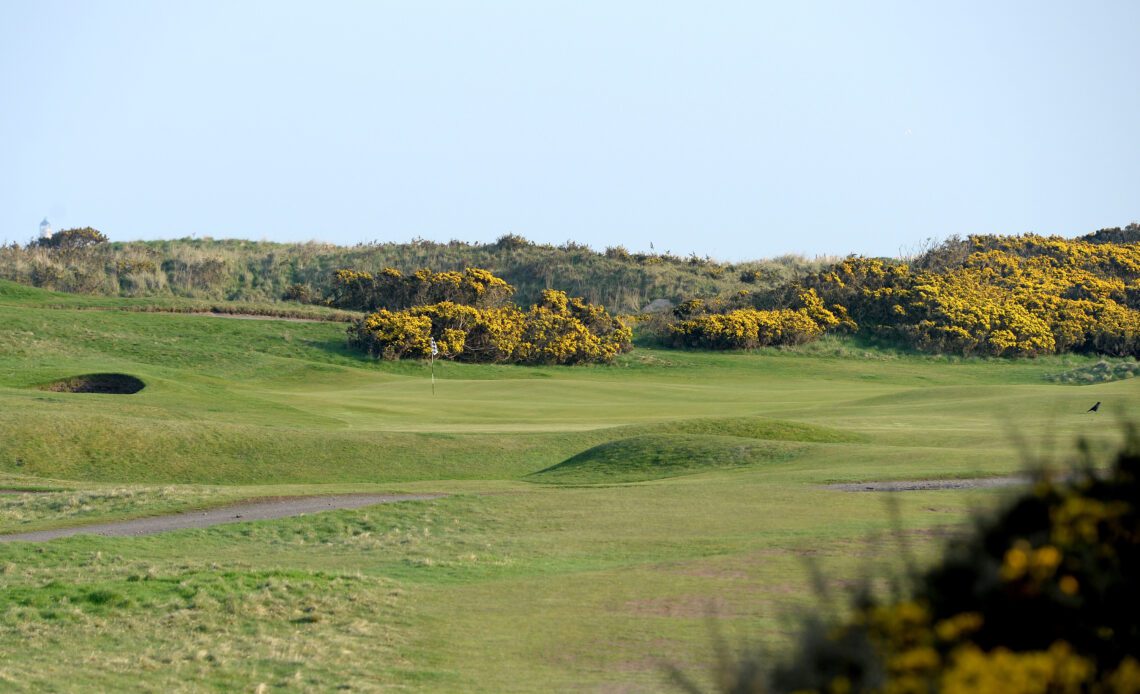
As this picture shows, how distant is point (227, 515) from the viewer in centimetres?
2242

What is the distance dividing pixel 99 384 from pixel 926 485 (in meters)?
29.4

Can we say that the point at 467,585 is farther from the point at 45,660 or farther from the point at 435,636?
the point at 45,660

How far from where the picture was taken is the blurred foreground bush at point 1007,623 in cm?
333

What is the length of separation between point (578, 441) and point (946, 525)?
17839mm

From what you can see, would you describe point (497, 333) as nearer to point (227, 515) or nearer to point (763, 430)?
point (763, 430)

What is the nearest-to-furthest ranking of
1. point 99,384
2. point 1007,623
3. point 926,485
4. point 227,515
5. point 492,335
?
point 1007,623
point 926,485
point 227,515
point 99,384
point 492,335

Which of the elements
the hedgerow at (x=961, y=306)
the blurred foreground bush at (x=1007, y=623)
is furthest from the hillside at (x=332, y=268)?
the blurred foreground bush at (x=1007, y=623)

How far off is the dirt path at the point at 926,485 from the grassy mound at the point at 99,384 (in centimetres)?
2634

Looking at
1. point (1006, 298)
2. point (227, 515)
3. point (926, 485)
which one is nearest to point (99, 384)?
point (227, 515)

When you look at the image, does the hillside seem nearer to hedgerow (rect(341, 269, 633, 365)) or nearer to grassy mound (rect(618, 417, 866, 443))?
hedgerow (rect(341, 269, 633, 365))

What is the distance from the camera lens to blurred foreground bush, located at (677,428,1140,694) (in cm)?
333

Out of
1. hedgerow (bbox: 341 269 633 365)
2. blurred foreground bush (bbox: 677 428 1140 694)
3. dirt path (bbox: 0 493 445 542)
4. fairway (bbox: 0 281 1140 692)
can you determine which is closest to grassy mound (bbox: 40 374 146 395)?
fairway (bbox: 0 281 1140 692)

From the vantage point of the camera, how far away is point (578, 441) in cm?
3259

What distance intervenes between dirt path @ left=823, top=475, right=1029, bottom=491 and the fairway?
1.20 ft
